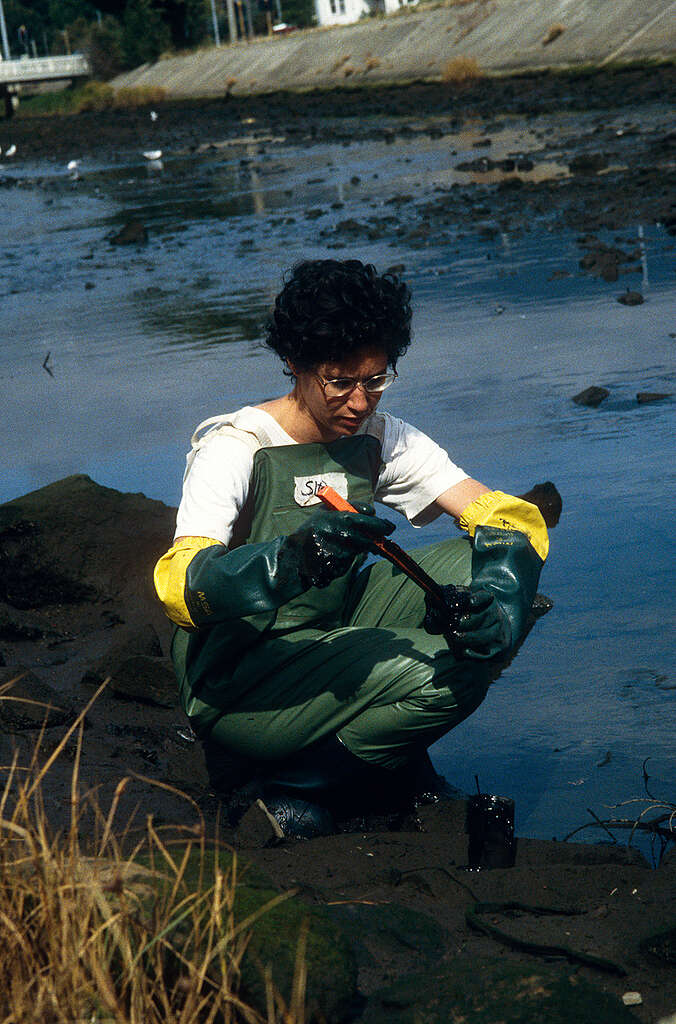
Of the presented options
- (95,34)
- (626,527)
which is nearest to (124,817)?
(626,527)

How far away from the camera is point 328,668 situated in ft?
11.6

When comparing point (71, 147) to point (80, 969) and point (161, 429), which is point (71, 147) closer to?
point (161, 429)

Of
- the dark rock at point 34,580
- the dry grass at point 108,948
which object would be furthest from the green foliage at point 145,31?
the dry grass at point 108,948

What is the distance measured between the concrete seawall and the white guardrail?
9.08 m

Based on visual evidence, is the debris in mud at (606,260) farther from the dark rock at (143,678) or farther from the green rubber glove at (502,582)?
the green rubber glove at (502,582)

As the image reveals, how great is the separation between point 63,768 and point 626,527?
2.53 m

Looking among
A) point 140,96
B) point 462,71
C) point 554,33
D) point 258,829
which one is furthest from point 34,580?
point 140,96

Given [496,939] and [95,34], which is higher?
[95,34]

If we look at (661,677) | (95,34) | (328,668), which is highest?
(95,34)

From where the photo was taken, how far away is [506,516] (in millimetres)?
3816

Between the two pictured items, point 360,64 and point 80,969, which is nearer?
point 80,969

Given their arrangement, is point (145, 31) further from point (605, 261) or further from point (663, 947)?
point (663, 947)

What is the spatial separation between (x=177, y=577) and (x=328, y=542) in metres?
0.46

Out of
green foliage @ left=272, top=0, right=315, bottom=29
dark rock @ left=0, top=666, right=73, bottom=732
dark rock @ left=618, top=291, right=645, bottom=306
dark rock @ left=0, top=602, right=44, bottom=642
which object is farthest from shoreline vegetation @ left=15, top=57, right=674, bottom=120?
dark rock @ left=0, top=666, right=73, bottom=732
